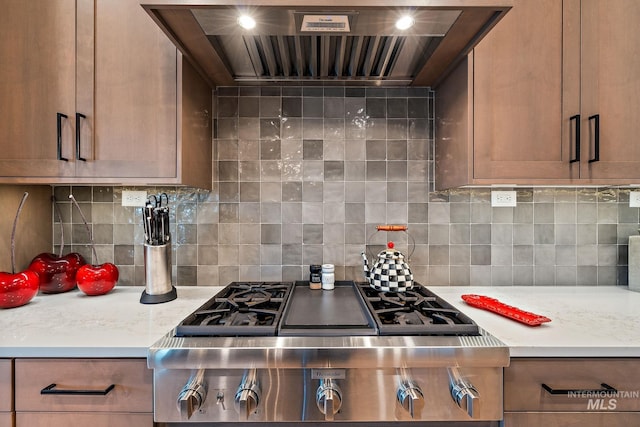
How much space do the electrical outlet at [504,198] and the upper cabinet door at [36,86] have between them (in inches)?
73.3

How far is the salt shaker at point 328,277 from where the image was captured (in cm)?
148

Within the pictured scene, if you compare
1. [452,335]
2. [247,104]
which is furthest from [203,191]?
[452,335]

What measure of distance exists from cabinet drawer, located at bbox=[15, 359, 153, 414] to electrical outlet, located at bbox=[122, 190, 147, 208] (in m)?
0.84

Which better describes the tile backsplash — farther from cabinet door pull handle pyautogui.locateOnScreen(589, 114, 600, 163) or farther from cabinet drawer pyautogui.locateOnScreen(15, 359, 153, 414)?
cabinet drawer pyautogui.locateOnScreen(15, 359, 153, 414)

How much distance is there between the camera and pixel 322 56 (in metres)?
1.28

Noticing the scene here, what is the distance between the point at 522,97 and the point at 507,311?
0.80 meters

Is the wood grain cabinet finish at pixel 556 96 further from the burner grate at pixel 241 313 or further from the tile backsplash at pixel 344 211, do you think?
the burner grate at pixel 241 313

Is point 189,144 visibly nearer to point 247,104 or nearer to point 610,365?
point 247,104

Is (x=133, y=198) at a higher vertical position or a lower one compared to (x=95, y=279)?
higher

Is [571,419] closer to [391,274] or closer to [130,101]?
[391,274]

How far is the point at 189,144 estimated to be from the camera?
1306 millimetres

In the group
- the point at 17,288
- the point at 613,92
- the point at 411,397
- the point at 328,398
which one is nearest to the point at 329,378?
the point at 328,398

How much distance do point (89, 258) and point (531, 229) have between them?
2.22 m

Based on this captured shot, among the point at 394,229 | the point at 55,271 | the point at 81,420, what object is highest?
the point at 394,229
